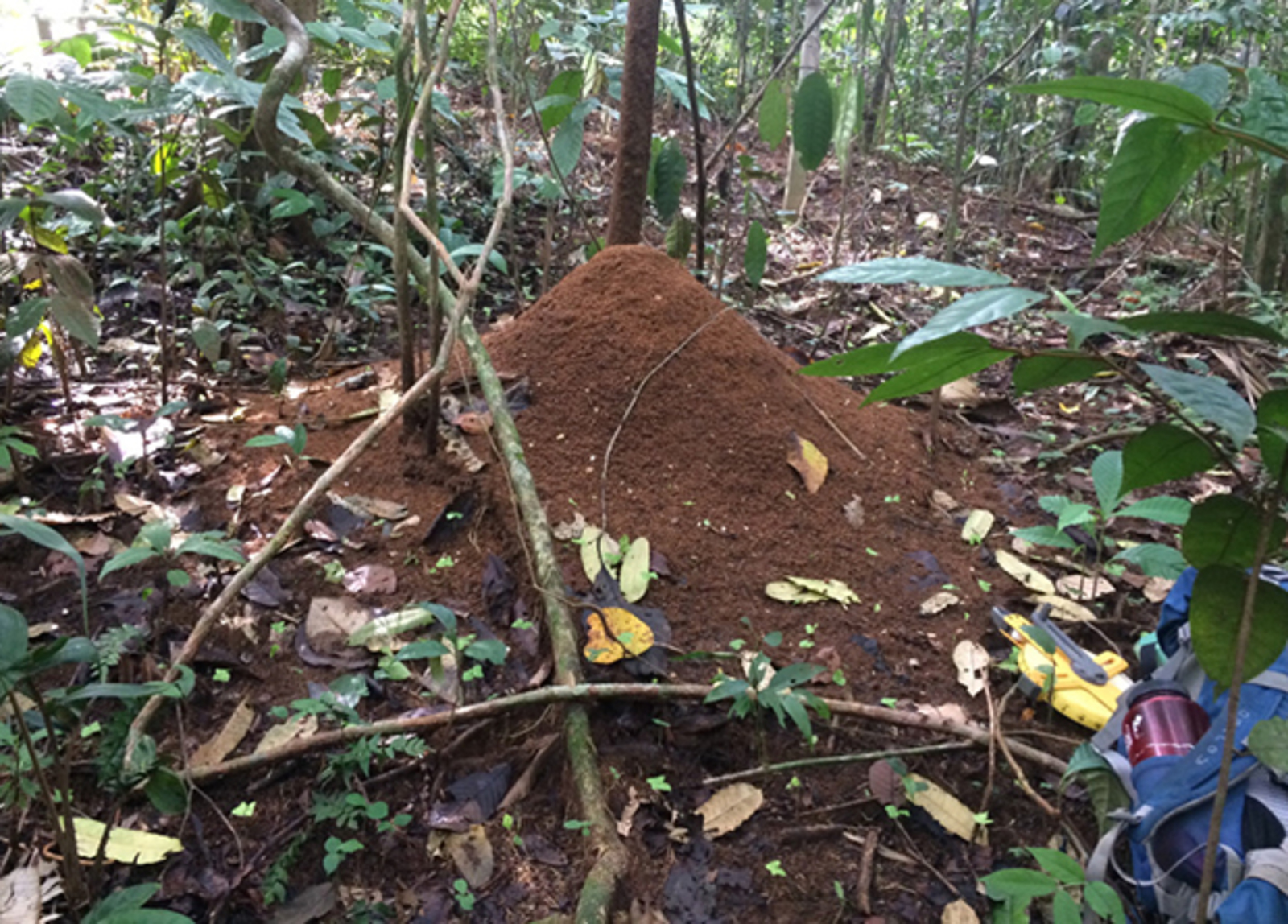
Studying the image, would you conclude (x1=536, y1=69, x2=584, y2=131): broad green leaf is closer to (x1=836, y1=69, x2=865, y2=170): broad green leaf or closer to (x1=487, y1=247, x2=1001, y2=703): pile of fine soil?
(x1=487, y1=247, x2=1001, y2=703): pile of fine soil

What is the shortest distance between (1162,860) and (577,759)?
0.98 m

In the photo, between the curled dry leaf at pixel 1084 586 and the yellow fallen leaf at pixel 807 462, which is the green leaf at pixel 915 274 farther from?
the curled dry leaf at pixel 1084 586

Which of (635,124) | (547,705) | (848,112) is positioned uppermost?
(848,112)

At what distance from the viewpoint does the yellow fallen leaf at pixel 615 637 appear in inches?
71.7

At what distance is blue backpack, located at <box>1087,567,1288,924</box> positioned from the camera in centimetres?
121

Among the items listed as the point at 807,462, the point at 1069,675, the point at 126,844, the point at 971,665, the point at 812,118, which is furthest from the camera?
the point at 812,118

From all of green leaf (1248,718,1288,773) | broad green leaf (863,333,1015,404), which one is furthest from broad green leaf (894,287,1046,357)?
green leaf (1248,718,1288,773)

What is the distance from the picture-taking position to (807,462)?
100 inches

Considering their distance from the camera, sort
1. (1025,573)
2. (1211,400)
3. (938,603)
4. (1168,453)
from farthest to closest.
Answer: (1025,573) → (938,603) → (1168,453) → (1211,400)

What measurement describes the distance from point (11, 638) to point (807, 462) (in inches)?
76.5

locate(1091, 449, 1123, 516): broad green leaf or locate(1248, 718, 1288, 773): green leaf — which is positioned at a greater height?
locate(1248, 718, 1288, 773): green leaf

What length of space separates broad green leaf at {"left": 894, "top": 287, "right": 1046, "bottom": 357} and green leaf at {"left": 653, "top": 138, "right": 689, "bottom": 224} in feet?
8.23

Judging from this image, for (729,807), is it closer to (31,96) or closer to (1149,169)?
(1149,169)

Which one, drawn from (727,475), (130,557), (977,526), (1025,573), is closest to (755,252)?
(727,475)
